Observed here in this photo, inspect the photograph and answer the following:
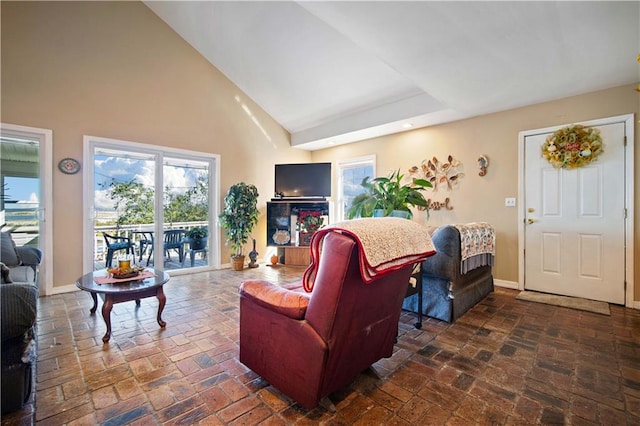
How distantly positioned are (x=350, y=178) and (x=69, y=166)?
4.55 m

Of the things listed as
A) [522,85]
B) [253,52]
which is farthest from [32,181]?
[522,85]

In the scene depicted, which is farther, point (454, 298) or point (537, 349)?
point (454, 298)

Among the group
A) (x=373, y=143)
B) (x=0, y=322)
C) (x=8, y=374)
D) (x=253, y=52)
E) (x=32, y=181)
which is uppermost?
(x=253, y=52)

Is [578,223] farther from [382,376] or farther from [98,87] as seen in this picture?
[98,87]

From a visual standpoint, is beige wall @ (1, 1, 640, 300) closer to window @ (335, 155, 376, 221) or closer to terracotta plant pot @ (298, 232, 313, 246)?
window @ (335, 155, 376, 221)

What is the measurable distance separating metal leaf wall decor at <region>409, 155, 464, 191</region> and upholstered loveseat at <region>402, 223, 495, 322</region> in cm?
141

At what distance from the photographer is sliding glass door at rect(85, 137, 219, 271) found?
13.3 feet

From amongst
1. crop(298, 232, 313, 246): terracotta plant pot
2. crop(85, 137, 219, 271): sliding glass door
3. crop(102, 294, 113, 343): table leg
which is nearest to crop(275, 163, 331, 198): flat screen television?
crop(298, 232, 313, 246): terracotta plant pot

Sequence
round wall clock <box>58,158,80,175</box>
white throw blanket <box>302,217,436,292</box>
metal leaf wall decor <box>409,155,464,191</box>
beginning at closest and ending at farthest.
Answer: white throw blanket <box>302,217,436,292</box> < round wall clock <box>58,158,80,175</box> < metal leaf wall decor <box>409,155,464,191</box>

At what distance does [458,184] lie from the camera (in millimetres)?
4371

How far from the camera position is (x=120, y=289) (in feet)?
7.66

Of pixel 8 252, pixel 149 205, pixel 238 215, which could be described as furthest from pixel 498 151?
pixel 8 252

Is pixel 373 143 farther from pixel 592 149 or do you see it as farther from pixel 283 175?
pixel 592 149

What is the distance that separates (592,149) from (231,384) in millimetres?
4440
